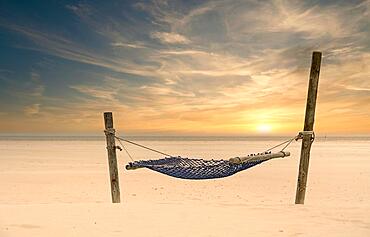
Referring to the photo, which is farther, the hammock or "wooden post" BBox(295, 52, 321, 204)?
"wooden post" BBox(295, 52, 321, 204)

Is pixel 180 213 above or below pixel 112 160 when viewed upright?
below

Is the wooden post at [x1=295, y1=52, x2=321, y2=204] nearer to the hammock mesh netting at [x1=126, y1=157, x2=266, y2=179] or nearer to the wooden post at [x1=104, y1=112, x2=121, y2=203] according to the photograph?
the hammock mesh netting at [x1=126, y1=157, x2=266, y2=179]

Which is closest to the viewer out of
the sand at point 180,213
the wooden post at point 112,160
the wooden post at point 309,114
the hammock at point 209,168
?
the sand at point 180,213

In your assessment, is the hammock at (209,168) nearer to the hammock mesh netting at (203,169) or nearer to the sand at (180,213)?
the hammock mesh netting at (203,169)

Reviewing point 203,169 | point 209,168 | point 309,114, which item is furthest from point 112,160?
point 309,114

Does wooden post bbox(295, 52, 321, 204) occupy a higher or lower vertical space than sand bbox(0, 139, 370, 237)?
higher

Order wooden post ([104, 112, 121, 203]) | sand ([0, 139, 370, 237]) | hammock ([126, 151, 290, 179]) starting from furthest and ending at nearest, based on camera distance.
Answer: wooden post ([104, 112, 121, 203]) → hammock ([126, 151, 290, 179]) → sand ([0, 139, 370, 237])

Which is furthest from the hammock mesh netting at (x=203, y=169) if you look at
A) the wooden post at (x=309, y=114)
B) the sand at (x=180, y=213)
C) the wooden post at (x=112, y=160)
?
the wooden post at (x=309, y=114)

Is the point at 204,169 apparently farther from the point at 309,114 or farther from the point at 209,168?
the point at 309,114

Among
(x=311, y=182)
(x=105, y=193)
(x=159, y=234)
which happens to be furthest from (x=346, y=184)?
(x=159, y=234)

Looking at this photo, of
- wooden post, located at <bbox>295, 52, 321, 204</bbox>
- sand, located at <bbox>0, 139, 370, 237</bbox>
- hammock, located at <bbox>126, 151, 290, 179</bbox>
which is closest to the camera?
sand, located at <bbox>0, 139, 370, 237</bbox>

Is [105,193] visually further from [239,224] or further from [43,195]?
[239,224]

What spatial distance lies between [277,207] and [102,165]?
12.7 meters

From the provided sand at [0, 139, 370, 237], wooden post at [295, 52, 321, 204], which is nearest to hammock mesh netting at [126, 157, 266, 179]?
sand at [0, 139, 370, 237]
